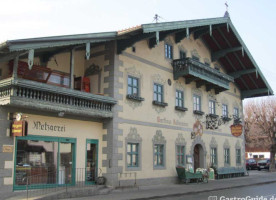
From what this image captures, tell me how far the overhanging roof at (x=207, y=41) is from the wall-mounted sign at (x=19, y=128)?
2627mm

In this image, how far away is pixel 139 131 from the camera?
19281mm

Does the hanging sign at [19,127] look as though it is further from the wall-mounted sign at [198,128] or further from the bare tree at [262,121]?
the bare tree at [262,121]

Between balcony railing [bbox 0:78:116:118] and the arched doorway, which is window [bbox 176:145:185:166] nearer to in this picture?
the arched doorway

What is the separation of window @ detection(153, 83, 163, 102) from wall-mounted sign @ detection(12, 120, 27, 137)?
9061 millimetres

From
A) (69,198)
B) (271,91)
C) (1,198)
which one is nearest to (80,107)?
(69,198)

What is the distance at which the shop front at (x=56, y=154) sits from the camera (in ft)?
47.9

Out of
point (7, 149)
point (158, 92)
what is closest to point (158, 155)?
point (158, 92)

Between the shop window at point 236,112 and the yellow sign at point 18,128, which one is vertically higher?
the shop window at point 236,112

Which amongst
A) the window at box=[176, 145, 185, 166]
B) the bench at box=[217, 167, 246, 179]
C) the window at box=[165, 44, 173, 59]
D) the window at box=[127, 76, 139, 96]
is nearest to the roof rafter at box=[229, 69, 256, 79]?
the bench at box=[217, 167, 246, 179]

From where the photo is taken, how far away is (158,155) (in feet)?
67.4

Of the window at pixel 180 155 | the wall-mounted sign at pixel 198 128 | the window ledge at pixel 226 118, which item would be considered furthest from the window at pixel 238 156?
the window at pixel 180 155

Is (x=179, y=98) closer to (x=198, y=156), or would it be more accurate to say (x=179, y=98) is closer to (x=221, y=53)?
(x=198, y=156)

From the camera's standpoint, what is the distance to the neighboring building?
1429 cm

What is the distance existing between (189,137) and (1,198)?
43.1 ft
